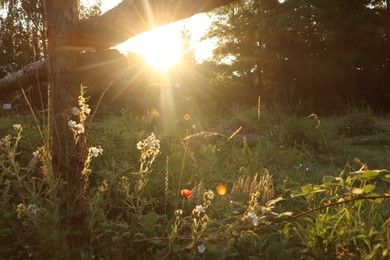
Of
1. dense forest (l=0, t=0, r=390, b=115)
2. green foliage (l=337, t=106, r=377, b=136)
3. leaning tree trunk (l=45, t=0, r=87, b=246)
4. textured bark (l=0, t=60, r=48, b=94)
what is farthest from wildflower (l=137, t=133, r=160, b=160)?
dense forest (l=0, t=0, r=390, b=115)

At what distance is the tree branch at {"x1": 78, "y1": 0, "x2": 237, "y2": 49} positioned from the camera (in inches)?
88.6

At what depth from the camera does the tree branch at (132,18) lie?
2.25 meters

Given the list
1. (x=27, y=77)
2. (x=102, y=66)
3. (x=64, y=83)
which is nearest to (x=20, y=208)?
(x=64, y=83)

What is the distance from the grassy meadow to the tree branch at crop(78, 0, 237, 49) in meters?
0.66

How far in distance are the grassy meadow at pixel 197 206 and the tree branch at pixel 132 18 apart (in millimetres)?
663

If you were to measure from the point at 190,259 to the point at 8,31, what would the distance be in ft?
65.8

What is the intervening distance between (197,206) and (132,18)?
119 cm

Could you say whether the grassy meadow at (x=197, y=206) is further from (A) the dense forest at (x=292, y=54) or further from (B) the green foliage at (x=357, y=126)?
(A) the dense forest at (x=292, y=54)

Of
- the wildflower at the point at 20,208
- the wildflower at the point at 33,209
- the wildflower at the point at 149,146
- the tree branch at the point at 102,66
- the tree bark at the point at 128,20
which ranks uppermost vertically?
the tree bark at the point at 128,20

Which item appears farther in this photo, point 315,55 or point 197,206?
point 315,55

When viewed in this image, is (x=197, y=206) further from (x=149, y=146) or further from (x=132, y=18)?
(x=132, y=18)

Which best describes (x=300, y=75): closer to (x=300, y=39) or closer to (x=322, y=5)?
(x=300, y=39)

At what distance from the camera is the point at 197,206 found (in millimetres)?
2285

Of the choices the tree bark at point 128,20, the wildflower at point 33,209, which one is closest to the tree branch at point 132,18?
the tree bark at point 128,20
